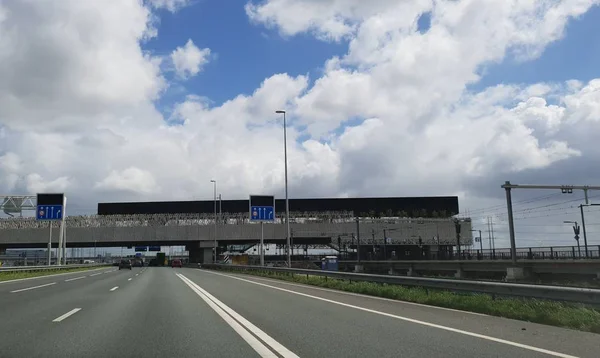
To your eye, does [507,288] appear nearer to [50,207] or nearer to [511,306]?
[511,306]

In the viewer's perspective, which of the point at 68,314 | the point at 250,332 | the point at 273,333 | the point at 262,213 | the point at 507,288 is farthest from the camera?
the point at 262,213

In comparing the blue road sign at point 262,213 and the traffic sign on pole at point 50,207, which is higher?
the traffic sign on pole at point 50,207

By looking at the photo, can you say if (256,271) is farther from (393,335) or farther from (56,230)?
(56,230)

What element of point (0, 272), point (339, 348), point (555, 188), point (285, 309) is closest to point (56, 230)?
point (0, 272)

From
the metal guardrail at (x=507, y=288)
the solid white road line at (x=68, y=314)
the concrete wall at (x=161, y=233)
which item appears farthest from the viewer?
the concrete wall at (x=161, y=233)

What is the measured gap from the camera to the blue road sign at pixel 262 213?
44.6m

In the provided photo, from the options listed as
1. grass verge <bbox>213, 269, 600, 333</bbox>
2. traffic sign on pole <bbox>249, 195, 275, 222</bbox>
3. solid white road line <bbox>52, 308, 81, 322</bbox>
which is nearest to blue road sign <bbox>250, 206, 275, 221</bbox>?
traffic sign on pole <bbox>249, 195, 275, 222</bbox>

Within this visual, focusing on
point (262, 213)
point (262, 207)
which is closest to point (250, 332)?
point (262, 213)

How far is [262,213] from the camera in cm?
4484

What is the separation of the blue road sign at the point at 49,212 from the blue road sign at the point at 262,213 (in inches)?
789

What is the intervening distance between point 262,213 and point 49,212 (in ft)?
71.7

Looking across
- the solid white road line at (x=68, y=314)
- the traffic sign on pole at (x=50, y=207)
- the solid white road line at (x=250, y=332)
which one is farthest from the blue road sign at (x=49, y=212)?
the solid white road line at (x=250, y=332)

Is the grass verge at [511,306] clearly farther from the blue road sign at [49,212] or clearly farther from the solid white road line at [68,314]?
the blue road sign at [49,212]

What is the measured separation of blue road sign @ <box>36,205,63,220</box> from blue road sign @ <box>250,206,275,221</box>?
20035mm
